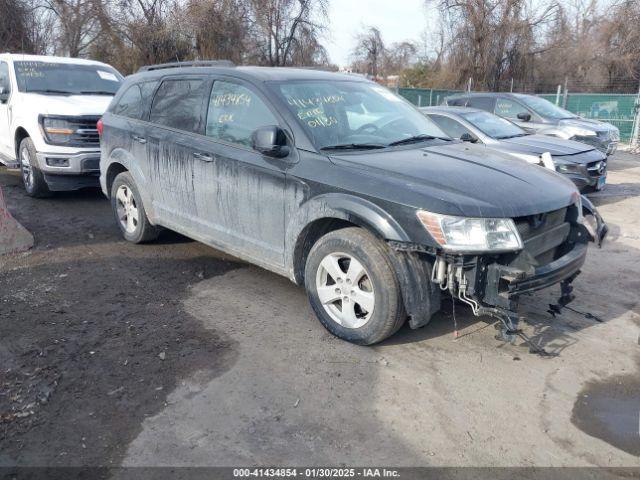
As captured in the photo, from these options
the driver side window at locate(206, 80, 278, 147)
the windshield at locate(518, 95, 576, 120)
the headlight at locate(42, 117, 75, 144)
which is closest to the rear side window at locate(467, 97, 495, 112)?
the windshield at locate(518, 95, 576, 120)

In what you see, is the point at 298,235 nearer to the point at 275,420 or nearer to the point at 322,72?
the point at 275,420

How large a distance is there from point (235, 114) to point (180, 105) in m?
0.82

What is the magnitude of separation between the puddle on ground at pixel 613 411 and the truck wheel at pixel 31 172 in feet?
23.0

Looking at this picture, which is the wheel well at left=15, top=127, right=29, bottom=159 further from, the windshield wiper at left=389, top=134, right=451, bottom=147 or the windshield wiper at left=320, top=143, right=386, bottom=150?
the windshield wiper at left=389, top=134, right=451, bottom=147

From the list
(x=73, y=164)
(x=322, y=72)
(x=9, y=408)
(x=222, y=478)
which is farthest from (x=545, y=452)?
(x=73, y=164)

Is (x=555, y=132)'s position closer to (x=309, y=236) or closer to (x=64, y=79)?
(x=309, y=236)

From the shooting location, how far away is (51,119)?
24.3 feet

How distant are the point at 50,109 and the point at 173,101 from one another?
315 cm

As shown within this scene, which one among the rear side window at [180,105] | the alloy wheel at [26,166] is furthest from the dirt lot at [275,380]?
the alloy wheel at [26,166]

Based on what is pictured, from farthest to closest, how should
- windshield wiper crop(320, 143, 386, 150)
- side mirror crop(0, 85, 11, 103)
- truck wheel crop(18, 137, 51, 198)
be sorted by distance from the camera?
1. side mirror crop(0, 85, 11, 103)
2. truck wheel crop(18, 137, 51, 198)
3. windshield wiper crop(320, 143, 386, 150)

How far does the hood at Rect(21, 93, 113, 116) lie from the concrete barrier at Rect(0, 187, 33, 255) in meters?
2.14

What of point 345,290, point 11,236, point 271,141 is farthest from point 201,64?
point 345,290

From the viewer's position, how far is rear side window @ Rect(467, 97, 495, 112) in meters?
11.7

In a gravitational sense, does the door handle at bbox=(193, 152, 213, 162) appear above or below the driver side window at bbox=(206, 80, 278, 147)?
below
